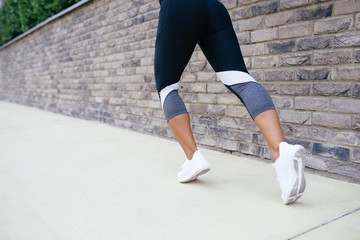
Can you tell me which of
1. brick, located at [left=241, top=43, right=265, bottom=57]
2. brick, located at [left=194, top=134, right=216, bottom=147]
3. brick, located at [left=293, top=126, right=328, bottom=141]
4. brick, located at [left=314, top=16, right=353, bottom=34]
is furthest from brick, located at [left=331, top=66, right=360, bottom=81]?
brick, located at [left=194, top=134, right=216, bottom=147]

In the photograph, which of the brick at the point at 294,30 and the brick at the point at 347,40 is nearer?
the brick at the point at 347,40

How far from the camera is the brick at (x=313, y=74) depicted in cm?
186

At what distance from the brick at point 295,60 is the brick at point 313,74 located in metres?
0.05

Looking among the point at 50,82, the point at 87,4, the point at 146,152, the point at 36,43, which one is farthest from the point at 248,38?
the point at 36,43

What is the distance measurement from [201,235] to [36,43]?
733 centimetres

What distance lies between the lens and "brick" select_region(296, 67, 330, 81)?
73.1 inches

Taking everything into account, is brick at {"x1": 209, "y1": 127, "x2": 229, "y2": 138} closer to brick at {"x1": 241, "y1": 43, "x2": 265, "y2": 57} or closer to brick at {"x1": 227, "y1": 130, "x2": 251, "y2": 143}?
brick at {"x1": 227, "y1": 130, "x2": 251, "y2": 143}

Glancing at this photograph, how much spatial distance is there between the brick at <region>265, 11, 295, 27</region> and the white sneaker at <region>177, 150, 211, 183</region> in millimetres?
1113

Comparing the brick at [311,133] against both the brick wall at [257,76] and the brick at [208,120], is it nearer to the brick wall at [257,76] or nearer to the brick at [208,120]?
the brick wall at [257,76]

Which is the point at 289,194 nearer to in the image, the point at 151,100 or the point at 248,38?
the point at 248,38

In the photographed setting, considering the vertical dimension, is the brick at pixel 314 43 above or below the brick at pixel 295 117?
above

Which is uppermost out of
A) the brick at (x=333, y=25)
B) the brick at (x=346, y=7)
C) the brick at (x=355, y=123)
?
the brick at (x=346, y=7)

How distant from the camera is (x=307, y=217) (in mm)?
1312

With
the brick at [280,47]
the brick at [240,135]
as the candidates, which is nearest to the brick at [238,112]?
the brick at [240,135]
